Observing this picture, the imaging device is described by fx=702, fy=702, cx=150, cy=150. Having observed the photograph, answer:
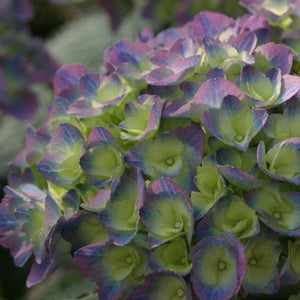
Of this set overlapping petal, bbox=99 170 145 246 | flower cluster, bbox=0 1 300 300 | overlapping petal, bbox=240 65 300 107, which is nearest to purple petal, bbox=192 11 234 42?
flower cluster, bbox=0 1 300 300

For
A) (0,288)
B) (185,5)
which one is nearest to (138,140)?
(0,288)

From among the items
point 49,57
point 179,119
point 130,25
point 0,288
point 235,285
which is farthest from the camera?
point 130,25

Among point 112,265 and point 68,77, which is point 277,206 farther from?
point 68,77

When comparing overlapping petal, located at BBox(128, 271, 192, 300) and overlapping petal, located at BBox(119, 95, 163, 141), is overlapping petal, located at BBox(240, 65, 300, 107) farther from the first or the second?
overlapping petal, located at BBox(128, 271, 192, 300)

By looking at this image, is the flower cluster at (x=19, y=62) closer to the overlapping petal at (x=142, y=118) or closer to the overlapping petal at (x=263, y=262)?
the overlapping petal at (x=142, y=118)

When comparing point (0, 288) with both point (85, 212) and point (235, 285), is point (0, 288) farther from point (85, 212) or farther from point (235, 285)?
point (235, 285)

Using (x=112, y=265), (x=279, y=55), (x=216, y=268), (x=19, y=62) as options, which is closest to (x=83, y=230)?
(x=112, y=265)

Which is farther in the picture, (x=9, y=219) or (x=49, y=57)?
(x=49, y=57)

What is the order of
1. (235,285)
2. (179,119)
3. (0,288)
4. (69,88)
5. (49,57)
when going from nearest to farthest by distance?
(235,285)
(179,119)
(69,88)
(0,288)
(49,57)
